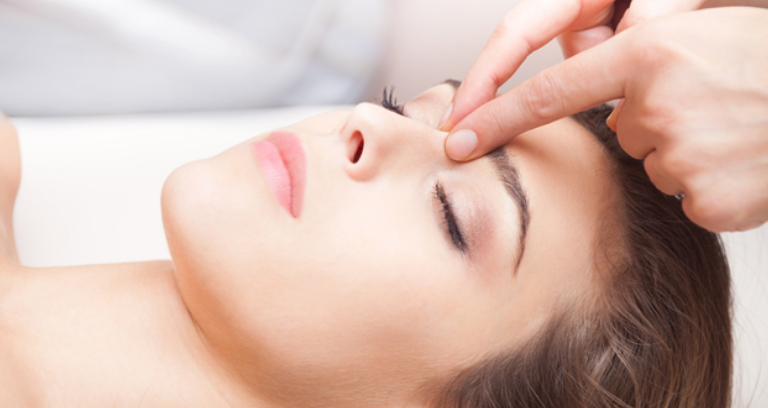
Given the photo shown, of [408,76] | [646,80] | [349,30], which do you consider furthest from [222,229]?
[408,76]

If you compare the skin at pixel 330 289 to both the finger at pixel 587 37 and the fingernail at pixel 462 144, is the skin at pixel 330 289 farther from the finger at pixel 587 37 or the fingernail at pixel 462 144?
the finger at pixel 587 37

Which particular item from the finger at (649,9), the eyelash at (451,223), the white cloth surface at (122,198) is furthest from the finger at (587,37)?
the white cloth surface at (122,198)

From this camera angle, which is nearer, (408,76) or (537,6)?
(537,6)

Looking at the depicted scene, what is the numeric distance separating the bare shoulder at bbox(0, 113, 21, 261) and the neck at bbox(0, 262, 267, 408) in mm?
159

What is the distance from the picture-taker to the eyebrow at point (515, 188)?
0.94m

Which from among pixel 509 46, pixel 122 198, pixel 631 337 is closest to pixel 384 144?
pixel 509 46

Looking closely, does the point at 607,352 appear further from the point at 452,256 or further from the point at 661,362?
the point at 452,256

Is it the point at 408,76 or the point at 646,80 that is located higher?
the point at 646,80

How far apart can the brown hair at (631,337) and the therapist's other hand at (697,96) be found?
0.65ft

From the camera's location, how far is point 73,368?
96 cm

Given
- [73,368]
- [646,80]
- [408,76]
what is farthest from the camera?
[408,76]

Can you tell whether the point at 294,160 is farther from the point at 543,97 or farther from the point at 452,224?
the point at 543,97

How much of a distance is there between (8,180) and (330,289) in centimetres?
84

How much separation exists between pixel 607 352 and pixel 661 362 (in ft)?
0.37
